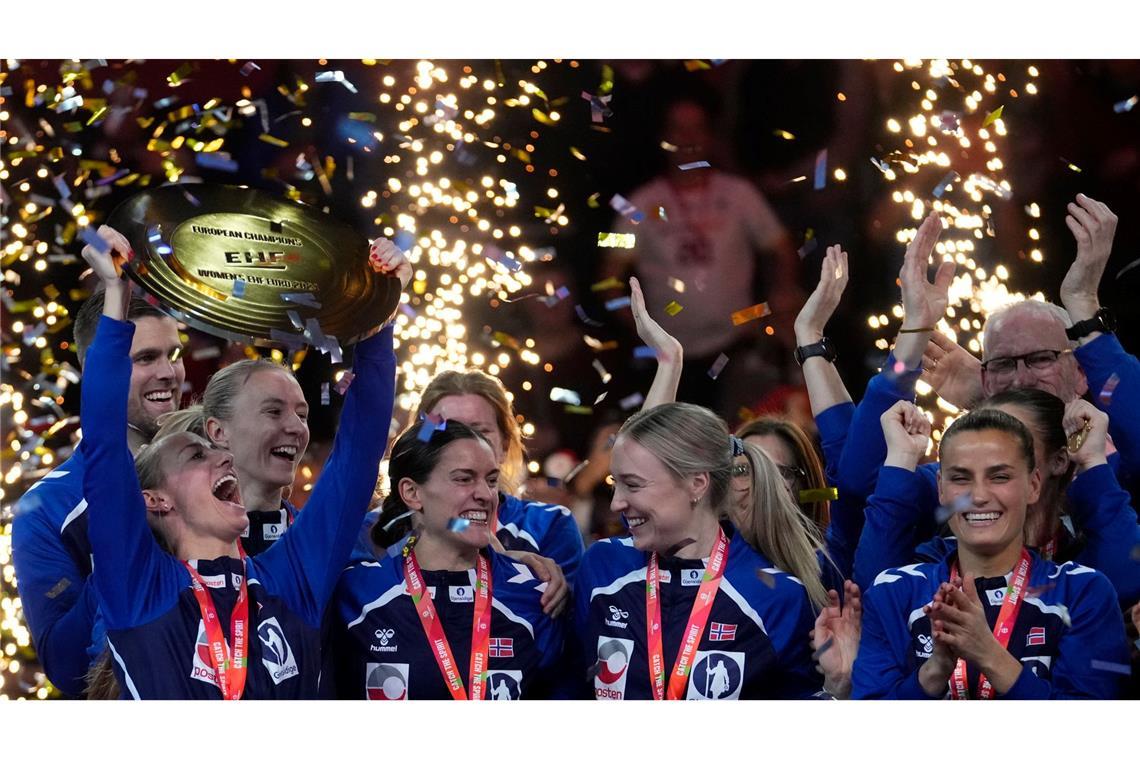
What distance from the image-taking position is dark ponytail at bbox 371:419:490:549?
363 cm

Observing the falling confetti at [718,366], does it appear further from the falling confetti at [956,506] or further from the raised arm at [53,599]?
the raised arm at [53,599]

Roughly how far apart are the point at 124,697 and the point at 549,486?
284 cm

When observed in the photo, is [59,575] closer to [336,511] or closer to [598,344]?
[336,511]

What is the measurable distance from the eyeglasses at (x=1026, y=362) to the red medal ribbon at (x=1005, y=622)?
0.70m

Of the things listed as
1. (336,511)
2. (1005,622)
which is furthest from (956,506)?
(336,511)

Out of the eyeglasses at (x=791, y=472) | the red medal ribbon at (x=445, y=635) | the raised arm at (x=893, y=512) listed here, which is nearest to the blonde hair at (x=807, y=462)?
the eyeglasses at (x=791, y=472)

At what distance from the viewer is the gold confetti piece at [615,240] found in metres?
5.84

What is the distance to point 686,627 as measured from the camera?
3457mm

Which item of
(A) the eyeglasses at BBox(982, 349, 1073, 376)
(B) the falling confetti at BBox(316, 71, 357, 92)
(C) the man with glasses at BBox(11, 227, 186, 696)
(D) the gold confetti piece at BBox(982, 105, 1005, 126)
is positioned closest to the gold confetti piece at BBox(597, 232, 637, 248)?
(B) the falling confetti at BBox(316, 71, 357, 92)

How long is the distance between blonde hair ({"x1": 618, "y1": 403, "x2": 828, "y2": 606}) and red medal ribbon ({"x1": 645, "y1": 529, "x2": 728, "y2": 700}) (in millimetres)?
140

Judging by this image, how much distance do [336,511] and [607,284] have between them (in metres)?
2.67

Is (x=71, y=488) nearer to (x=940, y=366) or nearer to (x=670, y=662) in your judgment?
(x=670, y=662)

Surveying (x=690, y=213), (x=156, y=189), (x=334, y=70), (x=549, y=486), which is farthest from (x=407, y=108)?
(x=156, y=189)

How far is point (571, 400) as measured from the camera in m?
5.90
